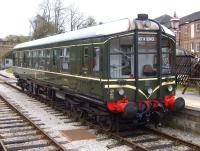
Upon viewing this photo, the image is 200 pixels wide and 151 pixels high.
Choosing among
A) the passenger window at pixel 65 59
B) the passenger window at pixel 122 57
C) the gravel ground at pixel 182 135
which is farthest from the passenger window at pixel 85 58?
the gravel ground at pixel 182 135

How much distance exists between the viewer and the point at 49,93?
17.7 metres

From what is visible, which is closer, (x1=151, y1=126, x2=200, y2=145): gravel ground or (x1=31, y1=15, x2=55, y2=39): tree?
(x1=151, y1=126, x2=200, y2=145): gravel ground

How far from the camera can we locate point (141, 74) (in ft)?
36.1

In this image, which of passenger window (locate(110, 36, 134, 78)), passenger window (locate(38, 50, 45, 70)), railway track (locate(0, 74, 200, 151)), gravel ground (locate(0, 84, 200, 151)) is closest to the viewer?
railway track (locate(0, 74, 200, 151))

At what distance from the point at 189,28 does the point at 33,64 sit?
39.4 m

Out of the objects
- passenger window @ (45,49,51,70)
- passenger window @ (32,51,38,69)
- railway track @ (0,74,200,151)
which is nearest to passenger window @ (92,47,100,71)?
railway track @ (0,74,200,151)

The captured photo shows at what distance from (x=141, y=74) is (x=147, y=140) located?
1.81 meters

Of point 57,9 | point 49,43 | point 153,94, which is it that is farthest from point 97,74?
point 57,9

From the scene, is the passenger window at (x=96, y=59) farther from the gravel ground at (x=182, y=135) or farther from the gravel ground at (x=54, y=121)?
the gravel ground at (x=182, y=135)

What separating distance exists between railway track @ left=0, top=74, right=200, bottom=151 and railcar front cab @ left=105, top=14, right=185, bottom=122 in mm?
441

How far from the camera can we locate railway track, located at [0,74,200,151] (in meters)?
9.61

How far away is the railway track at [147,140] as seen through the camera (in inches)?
378

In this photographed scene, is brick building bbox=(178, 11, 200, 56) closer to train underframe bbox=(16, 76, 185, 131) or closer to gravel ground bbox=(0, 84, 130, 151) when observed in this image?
gravel ground bbox=(0, 84, 130, 151)

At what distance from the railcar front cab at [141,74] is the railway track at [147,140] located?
441mm
